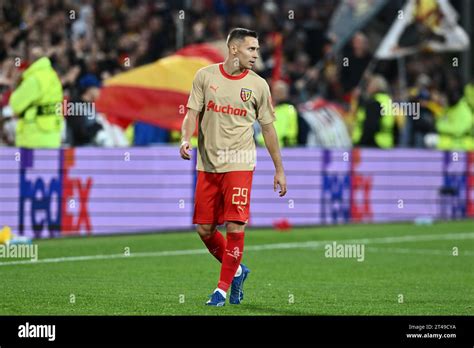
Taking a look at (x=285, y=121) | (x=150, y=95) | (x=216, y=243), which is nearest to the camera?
(x=216, y=243)

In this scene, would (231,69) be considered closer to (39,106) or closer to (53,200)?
(53,200)

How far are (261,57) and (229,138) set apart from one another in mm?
17701

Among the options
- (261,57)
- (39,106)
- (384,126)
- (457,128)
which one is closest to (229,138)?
(39,106)

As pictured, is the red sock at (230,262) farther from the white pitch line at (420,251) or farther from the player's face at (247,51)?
the white pitch line at (420,251)

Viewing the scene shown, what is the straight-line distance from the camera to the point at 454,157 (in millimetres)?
24281

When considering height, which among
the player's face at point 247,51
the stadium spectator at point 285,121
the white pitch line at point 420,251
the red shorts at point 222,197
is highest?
the player's face at point 247,51

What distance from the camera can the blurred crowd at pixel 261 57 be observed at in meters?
22.6

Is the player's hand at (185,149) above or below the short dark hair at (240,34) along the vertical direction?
below

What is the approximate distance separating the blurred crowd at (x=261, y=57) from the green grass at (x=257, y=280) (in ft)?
12.1

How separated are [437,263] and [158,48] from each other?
12.3 meters

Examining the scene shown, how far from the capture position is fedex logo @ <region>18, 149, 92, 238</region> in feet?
64.0

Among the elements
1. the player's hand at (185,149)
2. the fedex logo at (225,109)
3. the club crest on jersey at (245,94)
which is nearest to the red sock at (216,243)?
the player's hand at (185,149)

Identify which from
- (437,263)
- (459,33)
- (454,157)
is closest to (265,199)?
(454,157)

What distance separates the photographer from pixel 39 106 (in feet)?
65.3
